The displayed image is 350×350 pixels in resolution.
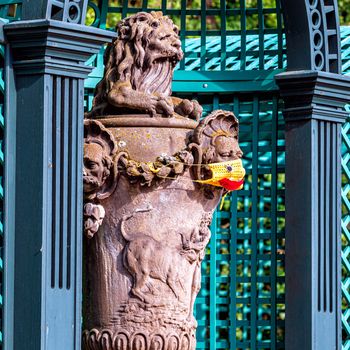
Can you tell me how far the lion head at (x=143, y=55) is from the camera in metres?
7.92

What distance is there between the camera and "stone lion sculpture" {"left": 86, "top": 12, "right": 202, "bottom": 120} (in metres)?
7.88

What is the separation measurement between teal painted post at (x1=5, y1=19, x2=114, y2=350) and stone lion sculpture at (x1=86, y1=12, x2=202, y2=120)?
45.7 inches

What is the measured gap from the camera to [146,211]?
301 inches

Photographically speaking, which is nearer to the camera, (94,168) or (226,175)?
(94,168)

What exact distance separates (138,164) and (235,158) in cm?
62

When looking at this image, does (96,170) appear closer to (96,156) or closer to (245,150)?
(96,156)

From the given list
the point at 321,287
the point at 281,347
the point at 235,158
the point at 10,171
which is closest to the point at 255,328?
the point at 281,347

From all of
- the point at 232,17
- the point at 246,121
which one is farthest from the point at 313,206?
the point at 232,17

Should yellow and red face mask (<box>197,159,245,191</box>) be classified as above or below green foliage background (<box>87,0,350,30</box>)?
→ below

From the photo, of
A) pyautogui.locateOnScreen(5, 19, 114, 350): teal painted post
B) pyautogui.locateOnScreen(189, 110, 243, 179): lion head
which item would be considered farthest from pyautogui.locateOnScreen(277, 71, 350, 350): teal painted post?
pyautogui.locateOnScreen(5, 19, 114, 350): teal painted post

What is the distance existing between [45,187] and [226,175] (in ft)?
5.08

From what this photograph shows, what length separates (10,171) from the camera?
6582 millimetres

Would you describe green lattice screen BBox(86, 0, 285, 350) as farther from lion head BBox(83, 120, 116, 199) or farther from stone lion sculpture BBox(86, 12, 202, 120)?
lion head BBox(83, 120, 116, 199)

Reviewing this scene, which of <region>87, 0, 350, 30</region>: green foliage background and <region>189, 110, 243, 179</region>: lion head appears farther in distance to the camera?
<region>87, 0, 350, 30</region>: green foliage background
